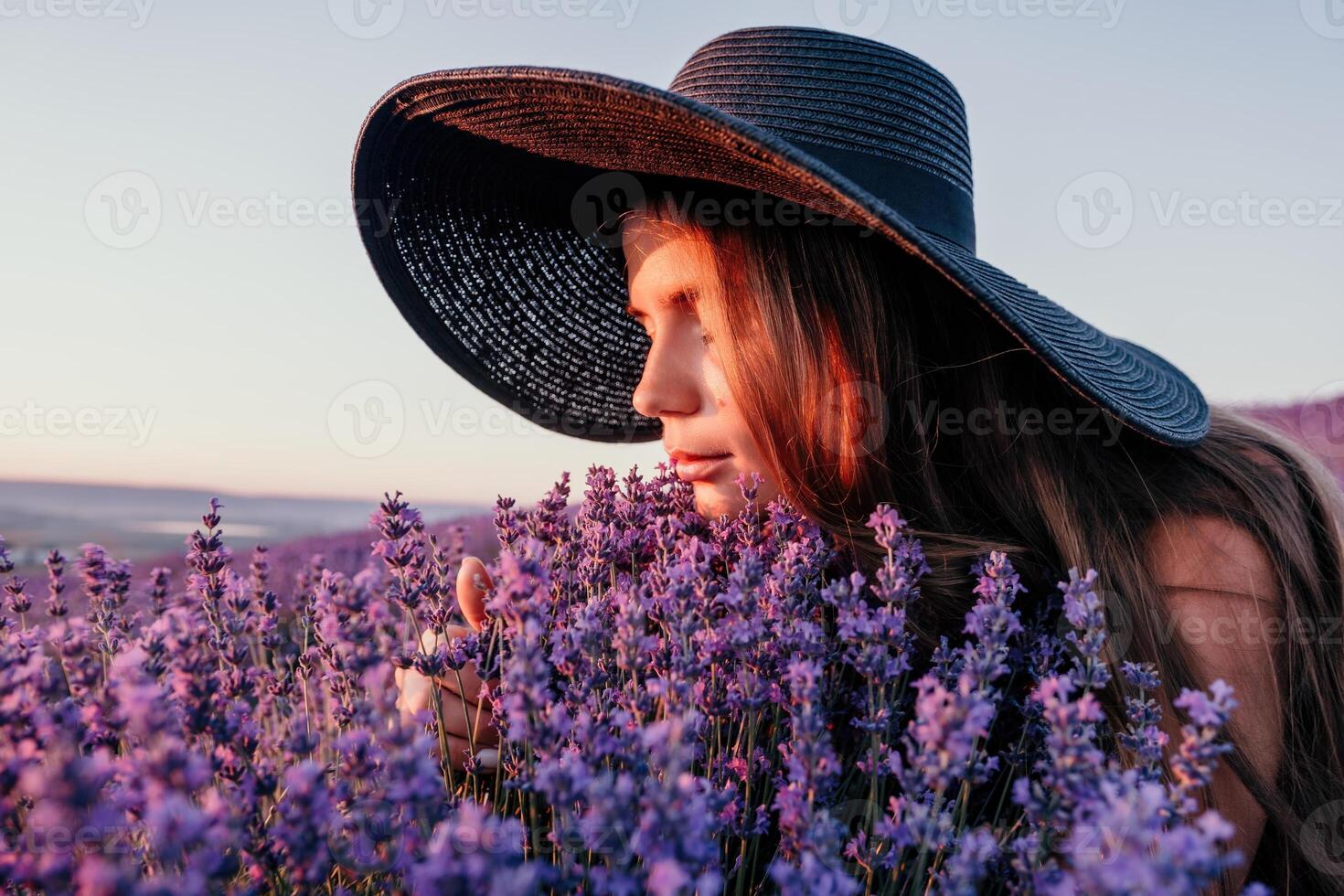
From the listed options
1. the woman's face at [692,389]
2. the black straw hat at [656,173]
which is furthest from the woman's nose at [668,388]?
the black straw hat at [656,173]

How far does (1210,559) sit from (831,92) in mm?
1328

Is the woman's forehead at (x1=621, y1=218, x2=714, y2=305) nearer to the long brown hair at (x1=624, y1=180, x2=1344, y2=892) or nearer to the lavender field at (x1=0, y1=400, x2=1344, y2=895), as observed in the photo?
the long brown hair at (x1=624, y1=180, x2=1344, y2=892)

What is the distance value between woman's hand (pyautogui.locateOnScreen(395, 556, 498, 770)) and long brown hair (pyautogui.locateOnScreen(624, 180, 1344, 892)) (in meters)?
0.73

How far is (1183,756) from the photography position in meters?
0.84

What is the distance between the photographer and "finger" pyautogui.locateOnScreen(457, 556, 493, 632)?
6.06ft

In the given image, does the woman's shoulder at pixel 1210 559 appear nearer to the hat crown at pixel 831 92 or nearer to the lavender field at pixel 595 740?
the lavender field at pixel 595 740

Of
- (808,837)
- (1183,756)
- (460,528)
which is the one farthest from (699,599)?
(460,528)

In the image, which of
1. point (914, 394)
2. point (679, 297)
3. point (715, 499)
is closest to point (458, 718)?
point (715, 499)

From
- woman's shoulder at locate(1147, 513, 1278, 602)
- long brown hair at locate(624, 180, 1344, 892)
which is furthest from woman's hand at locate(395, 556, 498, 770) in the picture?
woman's shoulder at locate(1147, 513, 1278, 602)

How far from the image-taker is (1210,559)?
6.03 ft

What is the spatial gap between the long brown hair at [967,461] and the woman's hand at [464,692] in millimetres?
734

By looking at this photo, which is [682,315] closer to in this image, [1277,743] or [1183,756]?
[1183,756]

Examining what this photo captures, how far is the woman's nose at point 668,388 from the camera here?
1.92 m

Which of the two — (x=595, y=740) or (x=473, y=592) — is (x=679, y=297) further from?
(x=595, y=740)
